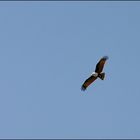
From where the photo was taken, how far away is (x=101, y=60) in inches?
2653

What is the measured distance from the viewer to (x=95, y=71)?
223ft

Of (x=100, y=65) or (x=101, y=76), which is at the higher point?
(x=100, y=65)

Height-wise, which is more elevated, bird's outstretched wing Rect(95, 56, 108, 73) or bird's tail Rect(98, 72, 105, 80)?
bird's outstretched wing Rect(95, 56, 108, 73)

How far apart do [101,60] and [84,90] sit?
4.98 metres

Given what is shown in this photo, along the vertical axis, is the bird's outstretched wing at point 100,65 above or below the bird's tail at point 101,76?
above

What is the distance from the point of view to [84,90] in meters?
71.1

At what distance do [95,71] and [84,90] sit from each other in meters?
3.70

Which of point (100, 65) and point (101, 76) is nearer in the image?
point (101, 76)

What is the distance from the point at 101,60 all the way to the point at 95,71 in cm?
137
